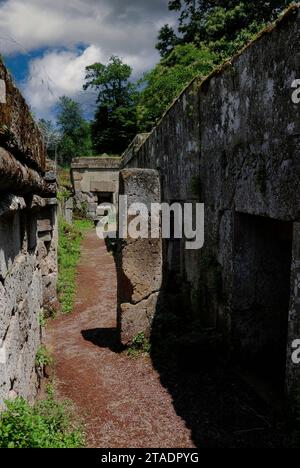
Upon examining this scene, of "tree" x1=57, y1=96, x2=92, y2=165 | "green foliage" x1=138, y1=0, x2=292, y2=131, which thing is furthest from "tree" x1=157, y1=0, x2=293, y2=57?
"tree" x1=57, y1=96, x2=92, y2=165

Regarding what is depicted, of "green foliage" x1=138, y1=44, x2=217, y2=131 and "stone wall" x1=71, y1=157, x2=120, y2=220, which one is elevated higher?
"green foliage" x1=138, y1=44, x2=217, y2=131

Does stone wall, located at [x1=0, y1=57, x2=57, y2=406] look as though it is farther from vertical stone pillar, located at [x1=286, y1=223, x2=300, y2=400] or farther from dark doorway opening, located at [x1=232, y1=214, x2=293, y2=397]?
dark doorway opening, located at [x1=232, y1=214, x2=293, y2=397]

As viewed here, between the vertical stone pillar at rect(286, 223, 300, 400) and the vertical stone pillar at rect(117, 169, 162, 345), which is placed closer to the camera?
the vertical stone pillar at rect(286, 223, 300, 400)

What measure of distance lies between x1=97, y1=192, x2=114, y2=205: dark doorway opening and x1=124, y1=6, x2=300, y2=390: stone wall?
1447 centimetres

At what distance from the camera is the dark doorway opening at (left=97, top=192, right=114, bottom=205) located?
21656 mm

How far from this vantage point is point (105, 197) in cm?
2211

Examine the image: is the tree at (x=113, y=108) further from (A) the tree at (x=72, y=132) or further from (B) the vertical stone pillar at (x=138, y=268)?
(B) the vertical stone pillar at (x=138, y=268)

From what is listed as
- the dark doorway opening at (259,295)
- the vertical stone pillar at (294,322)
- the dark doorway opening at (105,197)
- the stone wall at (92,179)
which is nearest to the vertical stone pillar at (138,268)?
the dark doorway opening at (259,295)

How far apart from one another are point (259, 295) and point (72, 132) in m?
50.4

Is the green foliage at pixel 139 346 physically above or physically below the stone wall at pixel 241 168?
below

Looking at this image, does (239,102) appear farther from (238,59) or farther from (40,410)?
(40,410)

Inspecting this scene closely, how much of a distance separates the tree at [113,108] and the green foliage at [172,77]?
11693 mm

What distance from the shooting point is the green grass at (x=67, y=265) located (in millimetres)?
8055
